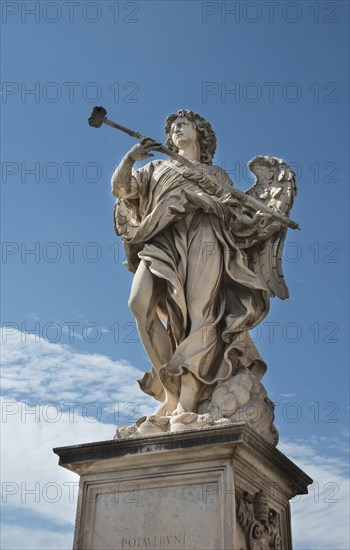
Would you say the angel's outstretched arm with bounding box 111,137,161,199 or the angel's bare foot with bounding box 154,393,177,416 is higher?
the angel's outstretched arm with bounding box 111,137,161,199

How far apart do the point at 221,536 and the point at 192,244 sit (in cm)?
296

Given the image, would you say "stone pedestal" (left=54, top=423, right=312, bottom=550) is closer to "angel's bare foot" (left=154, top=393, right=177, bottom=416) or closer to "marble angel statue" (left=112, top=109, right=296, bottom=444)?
"marble angel statue" (left=112, top=109, right=296, bottom=444)

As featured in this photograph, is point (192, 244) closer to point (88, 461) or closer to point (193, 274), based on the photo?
point (193, 274)

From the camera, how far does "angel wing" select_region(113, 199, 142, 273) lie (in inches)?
309

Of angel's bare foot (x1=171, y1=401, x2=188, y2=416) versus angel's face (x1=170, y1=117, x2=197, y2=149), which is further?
angel's face (x1=170, y1=117, x2=197, y2=149)

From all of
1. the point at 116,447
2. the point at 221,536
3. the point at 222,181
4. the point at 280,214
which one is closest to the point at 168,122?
the point at 222,181

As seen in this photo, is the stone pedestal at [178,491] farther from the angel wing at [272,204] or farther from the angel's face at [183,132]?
the angel's face at [183,132]

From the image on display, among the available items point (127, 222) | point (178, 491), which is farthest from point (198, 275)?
point (178, 491)

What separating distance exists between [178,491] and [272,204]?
3.42m

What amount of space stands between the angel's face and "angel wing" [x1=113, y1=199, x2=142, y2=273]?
2.94ft

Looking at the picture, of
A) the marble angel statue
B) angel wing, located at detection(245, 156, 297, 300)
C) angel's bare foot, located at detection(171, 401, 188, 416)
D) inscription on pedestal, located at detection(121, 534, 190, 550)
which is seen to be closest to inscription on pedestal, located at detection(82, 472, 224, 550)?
inscription on pedestal, located at detection(121, 534, 190, 550)

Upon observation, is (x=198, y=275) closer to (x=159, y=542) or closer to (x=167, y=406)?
(x=167, y=406)

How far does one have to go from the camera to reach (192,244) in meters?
7.63

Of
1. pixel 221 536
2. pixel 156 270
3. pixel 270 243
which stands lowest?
pixel 221 536
